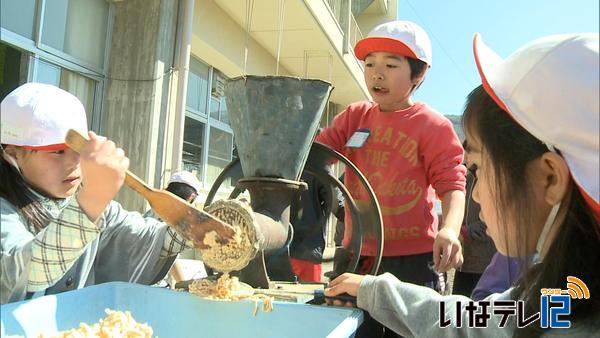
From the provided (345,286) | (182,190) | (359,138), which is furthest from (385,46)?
(182,190)

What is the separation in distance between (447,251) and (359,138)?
1.84ft

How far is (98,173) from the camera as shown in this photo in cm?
103

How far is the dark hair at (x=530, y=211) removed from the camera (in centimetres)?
93

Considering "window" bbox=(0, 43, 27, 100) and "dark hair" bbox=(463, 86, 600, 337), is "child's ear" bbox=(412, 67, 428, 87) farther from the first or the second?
"window" bbox=(0, 43, 27, 100)

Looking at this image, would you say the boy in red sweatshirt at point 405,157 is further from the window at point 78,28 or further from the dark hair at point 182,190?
the window at point 78,28

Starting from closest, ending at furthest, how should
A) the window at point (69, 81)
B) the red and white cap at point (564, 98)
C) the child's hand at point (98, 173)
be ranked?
the red and white cap at point (564, 98) → the child's hand at point (98, 173) → the window at point (69, 81)

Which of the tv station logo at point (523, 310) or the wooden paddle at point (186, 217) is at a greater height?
the wooden paddle at point (186, 217)

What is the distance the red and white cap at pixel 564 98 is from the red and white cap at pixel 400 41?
0.93 meters

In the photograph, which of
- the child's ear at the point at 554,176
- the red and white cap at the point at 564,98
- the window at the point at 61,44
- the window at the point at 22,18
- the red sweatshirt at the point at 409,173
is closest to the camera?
the red and white cap at the point at 564,98

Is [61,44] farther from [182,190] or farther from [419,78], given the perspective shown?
[419,78]

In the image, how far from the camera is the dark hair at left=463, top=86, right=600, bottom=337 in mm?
935

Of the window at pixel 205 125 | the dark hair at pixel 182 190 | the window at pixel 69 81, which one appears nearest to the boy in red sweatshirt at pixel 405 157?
the dark hair at pixel 182 190

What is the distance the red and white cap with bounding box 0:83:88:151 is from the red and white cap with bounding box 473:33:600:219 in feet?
2.90

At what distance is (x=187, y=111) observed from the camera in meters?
5.52
